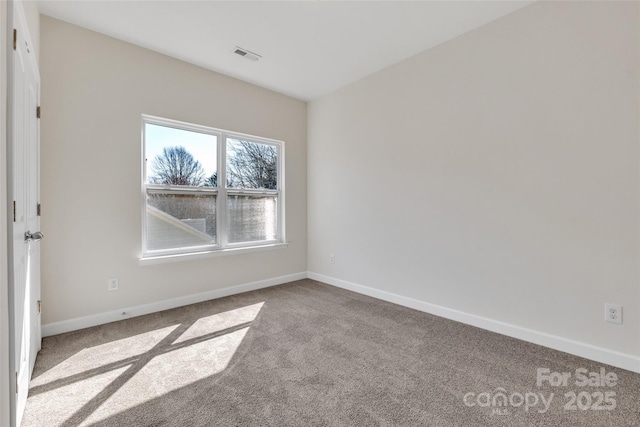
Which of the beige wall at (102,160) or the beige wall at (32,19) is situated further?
the beige wall at (102,160)

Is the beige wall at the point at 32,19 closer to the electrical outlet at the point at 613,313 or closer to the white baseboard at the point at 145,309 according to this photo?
the white baseboard at the point at 145,309

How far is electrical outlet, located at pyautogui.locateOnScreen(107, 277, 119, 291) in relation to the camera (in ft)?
9.18

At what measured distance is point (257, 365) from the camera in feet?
6.73

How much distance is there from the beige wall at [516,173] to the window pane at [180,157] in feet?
6.37

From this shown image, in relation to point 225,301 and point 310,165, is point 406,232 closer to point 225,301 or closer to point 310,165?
point 310,165

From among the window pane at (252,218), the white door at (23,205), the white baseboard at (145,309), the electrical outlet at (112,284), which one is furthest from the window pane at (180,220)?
the white door at (23,205)

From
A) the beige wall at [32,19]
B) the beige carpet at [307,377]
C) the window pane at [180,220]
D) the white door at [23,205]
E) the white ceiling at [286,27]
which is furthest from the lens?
the window pane at [180,220]

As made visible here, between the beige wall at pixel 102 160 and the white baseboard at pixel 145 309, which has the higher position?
the beige wall at pixel 102 160

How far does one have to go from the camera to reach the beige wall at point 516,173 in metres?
2.04

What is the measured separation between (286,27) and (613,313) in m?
3.53

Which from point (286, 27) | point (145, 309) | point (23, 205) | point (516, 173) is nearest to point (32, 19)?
point (23, 205)

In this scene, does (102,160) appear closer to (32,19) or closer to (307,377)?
(32,19)

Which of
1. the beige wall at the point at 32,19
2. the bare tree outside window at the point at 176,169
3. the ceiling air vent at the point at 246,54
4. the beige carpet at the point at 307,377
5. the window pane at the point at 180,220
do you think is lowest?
the beige carpet at the point at 307,377

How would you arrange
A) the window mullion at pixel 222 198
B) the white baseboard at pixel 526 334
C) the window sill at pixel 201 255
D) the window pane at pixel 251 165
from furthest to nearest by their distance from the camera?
the window pane at pixel 251 165
the window mullion at pixel 222 198
the window sill at pixel 201 255
the white baseboard at pixel 526 334
